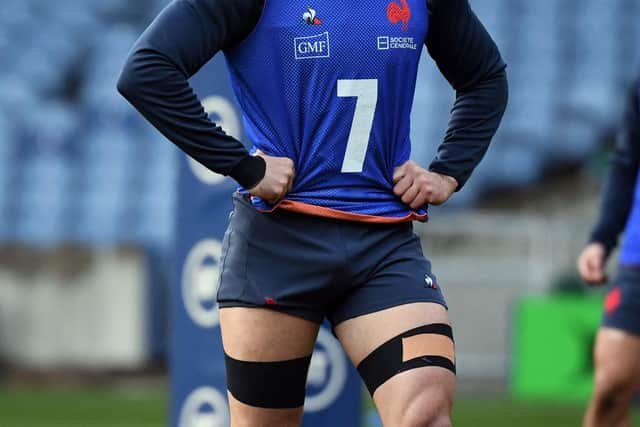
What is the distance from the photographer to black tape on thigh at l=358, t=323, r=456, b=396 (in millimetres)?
3314

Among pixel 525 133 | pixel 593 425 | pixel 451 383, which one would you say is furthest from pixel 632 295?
pixel 525 133

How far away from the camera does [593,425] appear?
5.15m

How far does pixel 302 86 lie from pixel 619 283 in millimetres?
2260

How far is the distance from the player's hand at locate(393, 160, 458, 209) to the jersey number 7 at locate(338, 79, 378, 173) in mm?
143

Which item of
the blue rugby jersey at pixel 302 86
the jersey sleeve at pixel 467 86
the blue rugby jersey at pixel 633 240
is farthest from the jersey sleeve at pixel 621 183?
the blue rugby jersey at pixel 302 86

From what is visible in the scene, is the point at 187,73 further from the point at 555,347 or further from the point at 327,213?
the point at 555,347

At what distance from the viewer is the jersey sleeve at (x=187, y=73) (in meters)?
3.37

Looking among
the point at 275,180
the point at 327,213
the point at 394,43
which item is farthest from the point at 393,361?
the point at 394,43

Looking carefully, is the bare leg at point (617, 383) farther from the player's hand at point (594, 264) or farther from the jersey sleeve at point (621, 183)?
the jersey sleeve at point (621, 183)

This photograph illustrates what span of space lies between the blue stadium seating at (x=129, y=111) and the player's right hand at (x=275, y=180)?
10158mm

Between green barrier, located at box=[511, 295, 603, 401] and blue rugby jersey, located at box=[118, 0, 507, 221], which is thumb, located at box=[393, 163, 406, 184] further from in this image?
green barrier, located at box=[511, 295, 603, 401]

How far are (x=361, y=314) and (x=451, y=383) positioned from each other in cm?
29

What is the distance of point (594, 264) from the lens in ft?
17.7

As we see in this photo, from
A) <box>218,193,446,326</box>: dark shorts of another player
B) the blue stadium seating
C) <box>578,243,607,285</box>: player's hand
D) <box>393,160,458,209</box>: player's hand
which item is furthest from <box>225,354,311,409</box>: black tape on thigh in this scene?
the blue stadium seating
